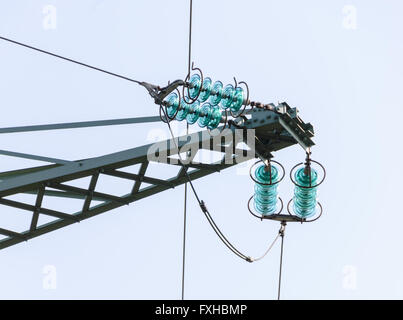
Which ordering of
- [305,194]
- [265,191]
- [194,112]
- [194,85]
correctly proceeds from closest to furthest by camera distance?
[194,85] < [194,112] < [305,194] < [265,191]

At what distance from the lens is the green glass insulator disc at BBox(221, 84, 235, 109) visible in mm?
15719

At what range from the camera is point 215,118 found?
1605cm

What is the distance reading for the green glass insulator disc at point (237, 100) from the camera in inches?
618

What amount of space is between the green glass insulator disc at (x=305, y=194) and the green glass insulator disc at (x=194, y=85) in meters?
2.11

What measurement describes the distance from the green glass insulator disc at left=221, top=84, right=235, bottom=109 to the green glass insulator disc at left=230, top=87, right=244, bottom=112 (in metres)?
0.05

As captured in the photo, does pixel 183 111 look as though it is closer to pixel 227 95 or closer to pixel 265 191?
pixel 227 95

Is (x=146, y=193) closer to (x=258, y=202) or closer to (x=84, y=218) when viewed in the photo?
(x=84, y=218)

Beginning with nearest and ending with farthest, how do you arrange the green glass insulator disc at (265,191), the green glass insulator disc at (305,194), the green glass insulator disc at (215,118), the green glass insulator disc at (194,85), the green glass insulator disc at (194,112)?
the green glass insulator disc at (194,85) < the green glass insulator disc at (194,112) < the green glass insulator disc at (215,118) < the green glass insulator disc at (305,194) < the green glass insulator disc at (265,191)

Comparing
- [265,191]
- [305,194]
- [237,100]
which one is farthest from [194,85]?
[305,194]

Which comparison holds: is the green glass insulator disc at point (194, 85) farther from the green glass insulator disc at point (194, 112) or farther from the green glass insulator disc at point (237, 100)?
the green glass insulator disc at point (237, 100)

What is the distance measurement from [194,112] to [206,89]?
0.44 meters

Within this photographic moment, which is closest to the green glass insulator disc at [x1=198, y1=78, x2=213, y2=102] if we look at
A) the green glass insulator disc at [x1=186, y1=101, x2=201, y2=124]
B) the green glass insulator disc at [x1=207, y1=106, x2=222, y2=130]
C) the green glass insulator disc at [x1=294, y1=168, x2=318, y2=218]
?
the green glass insulator disc at [x1=186, y1=101, x2=201, y2=124]

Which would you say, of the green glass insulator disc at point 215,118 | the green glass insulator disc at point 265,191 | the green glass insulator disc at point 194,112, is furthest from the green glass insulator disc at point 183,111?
the green glass insulator disc at point 265,191

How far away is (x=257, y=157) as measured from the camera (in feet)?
56.2
